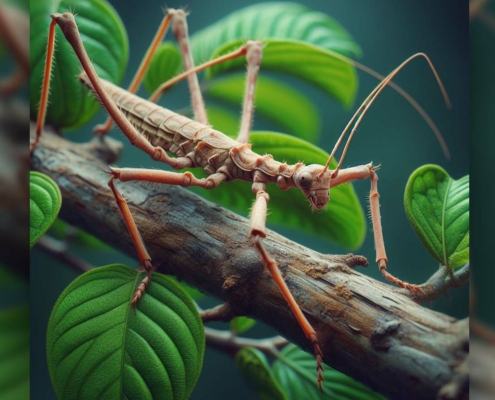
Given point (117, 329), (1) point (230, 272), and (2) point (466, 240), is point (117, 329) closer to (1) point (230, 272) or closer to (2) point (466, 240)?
(1) point (230, 272)

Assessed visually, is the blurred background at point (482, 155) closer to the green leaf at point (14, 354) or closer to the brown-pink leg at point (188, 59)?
the brown-pink leg at point (188, 59)

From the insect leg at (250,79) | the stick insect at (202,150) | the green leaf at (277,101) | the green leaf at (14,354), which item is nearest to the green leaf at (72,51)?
the stick insect at (202,150)

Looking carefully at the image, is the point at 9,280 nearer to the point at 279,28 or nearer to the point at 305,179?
the point at 305,179

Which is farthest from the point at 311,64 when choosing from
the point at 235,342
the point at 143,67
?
the point at 235,342

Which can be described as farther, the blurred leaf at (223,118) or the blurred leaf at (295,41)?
the blurred leaf at (223,118)

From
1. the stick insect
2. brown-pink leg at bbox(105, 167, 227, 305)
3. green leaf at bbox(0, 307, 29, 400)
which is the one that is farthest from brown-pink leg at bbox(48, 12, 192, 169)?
green leaf at bbox(0, 307, 29, 400)

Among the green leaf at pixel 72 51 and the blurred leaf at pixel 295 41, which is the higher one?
the blurred leaf at pixel 295 41

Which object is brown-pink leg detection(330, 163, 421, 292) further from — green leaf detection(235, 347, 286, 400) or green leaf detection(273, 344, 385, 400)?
green leaf detection(235, 347, 286, 400)
